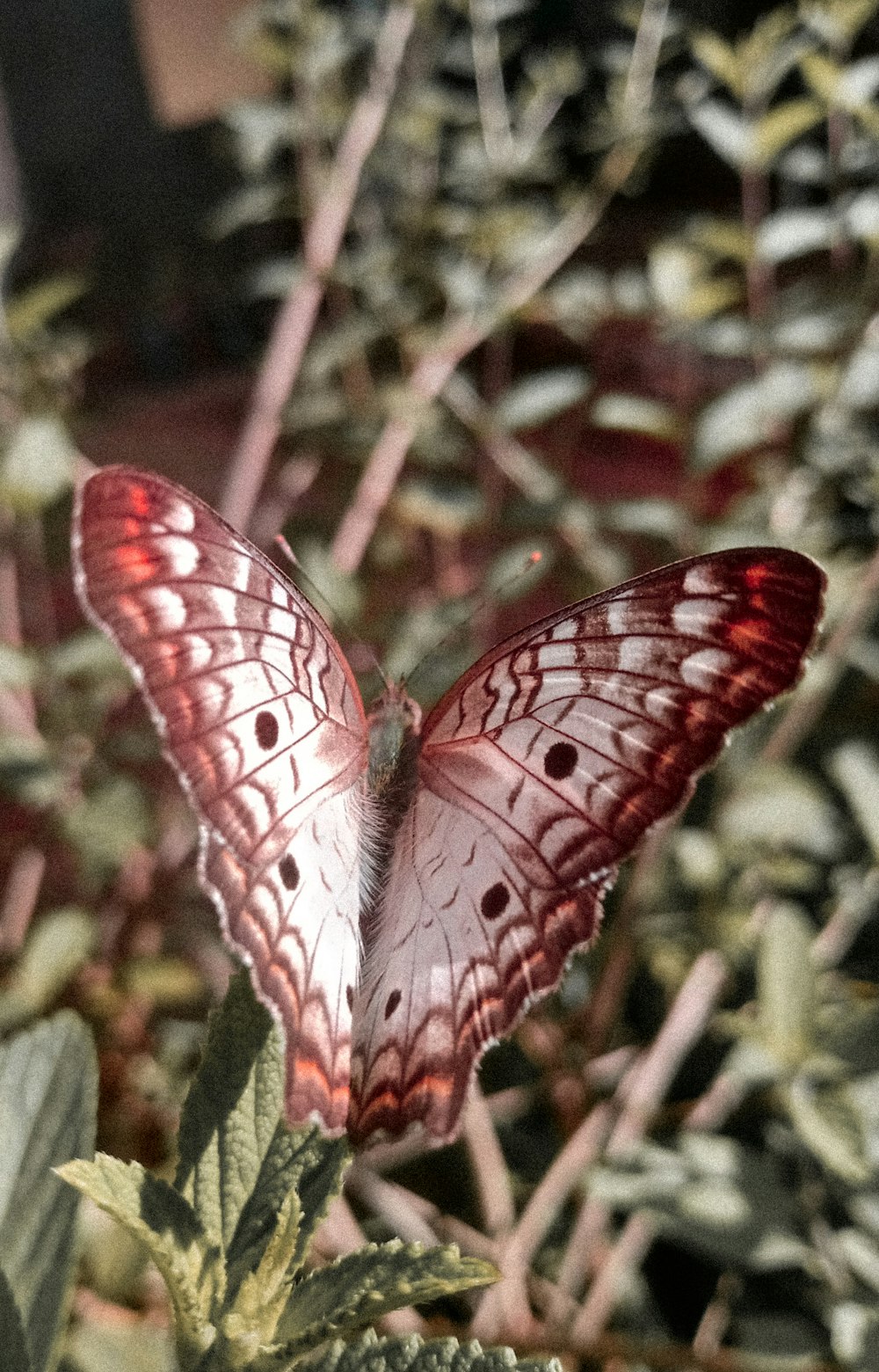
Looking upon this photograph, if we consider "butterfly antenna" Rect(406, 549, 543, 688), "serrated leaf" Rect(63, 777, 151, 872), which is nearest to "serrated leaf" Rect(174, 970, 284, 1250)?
"butterfly antenna" Rect(406, 549, 543, 688)

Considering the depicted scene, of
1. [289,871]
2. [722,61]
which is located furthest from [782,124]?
[289,871]

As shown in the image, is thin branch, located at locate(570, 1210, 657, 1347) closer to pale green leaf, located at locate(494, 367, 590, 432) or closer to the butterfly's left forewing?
the butterfly's left forewing

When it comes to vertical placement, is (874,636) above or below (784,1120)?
above

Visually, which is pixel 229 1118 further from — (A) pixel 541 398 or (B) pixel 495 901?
(A) pixel 541 398

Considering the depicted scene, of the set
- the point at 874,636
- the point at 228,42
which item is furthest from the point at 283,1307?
the point at 228,42

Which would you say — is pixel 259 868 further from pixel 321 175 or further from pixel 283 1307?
pixel 321 175

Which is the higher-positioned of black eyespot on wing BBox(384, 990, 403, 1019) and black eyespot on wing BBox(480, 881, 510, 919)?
black eyespot on wing BBox(480, 881, 510, 919)
